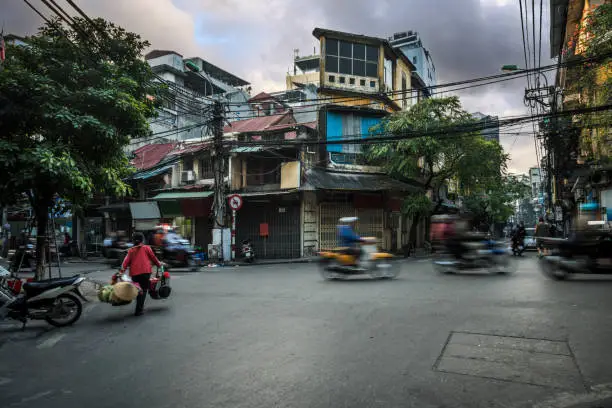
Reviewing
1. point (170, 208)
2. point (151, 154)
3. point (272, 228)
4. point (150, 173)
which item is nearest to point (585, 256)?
point (272, 228)

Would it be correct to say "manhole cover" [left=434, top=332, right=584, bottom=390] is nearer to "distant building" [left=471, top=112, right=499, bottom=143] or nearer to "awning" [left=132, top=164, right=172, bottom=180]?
"distant building" [left=471, top=112, right=499, bottom=143]

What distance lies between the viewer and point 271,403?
3.80m

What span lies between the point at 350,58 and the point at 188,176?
12.0 m

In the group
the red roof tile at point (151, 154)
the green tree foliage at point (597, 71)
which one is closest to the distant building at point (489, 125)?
the green tree foliage at point (597, 71)

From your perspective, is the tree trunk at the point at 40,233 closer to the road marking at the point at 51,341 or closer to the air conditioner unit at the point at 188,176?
the road marking at the point at 51,341

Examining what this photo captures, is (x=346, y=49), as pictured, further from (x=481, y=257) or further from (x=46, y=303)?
(x=46, y=303)

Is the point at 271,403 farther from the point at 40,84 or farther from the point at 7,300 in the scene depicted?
the point at 40,84

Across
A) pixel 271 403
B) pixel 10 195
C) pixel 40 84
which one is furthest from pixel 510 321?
pixel 10 195

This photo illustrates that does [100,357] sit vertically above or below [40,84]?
below

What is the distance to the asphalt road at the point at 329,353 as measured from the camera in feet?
12.9

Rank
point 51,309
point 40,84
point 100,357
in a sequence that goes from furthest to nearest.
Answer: point 40,84
point 51,309
point 100,357

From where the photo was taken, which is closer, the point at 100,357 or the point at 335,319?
the point at 100,357

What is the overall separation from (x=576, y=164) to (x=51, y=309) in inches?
1053

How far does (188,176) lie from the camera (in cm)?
2520
